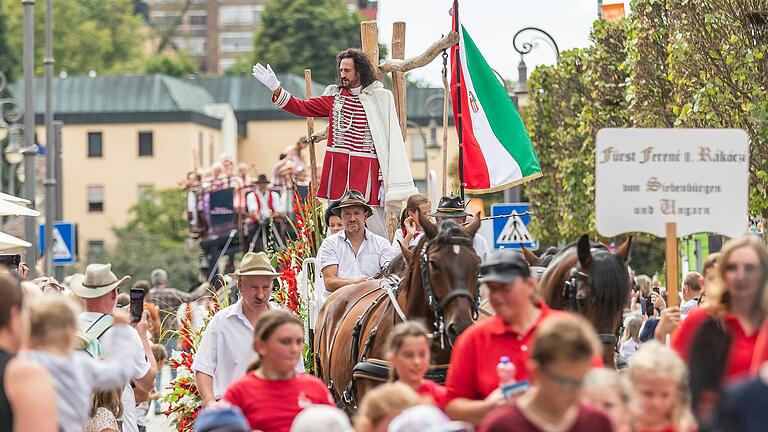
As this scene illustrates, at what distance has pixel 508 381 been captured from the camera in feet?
25.4

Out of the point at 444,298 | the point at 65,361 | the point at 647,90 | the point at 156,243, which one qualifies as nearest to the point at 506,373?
the point at 65,361

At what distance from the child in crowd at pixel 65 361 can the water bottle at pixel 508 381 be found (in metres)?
1.67

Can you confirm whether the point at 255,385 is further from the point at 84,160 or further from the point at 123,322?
the point at 84,160

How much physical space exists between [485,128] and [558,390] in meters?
11.0

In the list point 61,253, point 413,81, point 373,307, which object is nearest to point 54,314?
point 373,307

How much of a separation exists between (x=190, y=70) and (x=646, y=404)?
119 metres

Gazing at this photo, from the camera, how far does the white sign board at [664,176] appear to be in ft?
32.6

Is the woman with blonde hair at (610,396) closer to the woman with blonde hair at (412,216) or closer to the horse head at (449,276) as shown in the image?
the horse head at (449,276)

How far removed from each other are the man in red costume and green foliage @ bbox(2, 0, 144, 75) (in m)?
94.0

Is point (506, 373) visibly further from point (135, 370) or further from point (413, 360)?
point (135, 370)

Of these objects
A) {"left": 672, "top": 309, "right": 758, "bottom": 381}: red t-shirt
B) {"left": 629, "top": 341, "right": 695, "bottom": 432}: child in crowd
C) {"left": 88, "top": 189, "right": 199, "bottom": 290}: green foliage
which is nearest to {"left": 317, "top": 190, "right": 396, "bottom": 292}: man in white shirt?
{"left": 672, "top": 309, "right": 758, "bottom": 381}: red t-shirt

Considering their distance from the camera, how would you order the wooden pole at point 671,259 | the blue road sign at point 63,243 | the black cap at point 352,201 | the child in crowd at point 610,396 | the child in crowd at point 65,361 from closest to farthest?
the child in crowd at point 610,396 → the child in crowd at point 65,361 → the wooden pole at point 671,259 → the black cap at point 352,201 → the blue road sign at point 63,243

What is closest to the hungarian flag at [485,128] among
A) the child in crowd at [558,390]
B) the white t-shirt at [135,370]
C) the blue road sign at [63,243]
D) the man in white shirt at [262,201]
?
the white t-shirt at [135,370]

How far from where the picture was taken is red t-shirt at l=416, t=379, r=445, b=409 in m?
8.31
